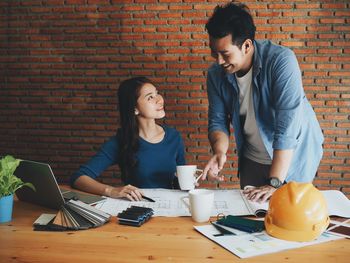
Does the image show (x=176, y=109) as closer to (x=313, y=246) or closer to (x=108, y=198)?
(x=108, y=198)

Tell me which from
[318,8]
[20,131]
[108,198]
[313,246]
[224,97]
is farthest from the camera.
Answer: [20,131]

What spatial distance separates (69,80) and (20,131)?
0.75 metres

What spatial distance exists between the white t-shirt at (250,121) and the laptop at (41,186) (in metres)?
0.90

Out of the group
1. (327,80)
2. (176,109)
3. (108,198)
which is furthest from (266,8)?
(108,198)

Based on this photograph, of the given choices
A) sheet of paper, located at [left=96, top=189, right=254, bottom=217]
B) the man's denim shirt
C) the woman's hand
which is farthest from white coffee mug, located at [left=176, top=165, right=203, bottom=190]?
the man's denim shirt

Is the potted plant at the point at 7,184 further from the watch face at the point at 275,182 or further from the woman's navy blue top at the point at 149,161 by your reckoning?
the watch face at the point at 275,182

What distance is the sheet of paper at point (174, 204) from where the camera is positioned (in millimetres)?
1479

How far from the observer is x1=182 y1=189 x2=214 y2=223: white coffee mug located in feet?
4.36

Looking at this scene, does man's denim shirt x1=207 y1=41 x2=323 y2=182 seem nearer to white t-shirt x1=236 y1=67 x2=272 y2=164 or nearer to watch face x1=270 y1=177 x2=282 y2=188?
white t-shirt x1=236 y1=67 x2=272 y2=164

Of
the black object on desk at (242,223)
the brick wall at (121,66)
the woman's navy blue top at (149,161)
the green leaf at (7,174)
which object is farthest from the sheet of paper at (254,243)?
the brick wall at (121,66)

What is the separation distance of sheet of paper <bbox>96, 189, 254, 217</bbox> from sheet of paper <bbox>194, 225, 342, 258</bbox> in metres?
0.21

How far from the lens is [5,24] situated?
12.5ft

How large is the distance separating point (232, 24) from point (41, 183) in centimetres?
109

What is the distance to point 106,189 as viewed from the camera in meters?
1.75
